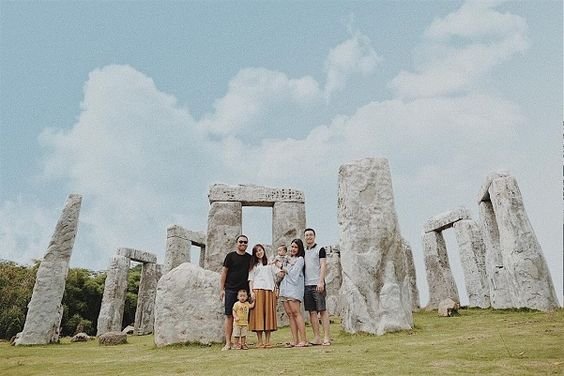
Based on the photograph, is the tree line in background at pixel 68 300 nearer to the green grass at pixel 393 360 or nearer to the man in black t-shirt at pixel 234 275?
the man in black t-shirt at pixel 234 275

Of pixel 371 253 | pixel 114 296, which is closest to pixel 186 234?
pixel 114 296

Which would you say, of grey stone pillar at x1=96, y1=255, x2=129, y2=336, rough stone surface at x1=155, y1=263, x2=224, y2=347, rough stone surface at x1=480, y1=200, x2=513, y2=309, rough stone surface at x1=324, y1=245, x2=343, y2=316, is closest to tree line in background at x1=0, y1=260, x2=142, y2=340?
grey stone pillar at x1=96, y1=255, x2=129, y2=336

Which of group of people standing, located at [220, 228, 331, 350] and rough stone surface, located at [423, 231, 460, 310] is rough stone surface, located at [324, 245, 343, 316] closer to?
rough stone surface, located at [423, 231, 460, 310]

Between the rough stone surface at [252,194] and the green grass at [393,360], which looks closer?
the green grass at [393,360]

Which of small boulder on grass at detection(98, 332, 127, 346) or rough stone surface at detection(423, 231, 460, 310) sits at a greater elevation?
rough stone surface at detection(423, 231, 460, 310)

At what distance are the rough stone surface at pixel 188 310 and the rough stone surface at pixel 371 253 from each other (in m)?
2.09

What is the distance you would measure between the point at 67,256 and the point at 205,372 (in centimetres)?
875

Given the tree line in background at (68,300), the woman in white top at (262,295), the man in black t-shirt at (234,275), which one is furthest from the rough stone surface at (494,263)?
the tree line in background at (68,300)

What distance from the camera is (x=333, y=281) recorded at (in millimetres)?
18078

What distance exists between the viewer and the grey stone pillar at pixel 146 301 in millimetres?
16203

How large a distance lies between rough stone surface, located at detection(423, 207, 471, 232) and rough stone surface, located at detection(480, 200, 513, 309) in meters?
3.50

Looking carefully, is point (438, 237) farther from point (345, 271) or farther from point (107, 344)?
point (107, 344)

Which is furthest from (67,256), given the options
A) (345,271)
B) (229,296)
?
(345,271)

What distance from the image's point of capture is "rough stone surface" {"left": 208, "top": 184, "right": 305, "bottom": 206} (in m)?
13.0
